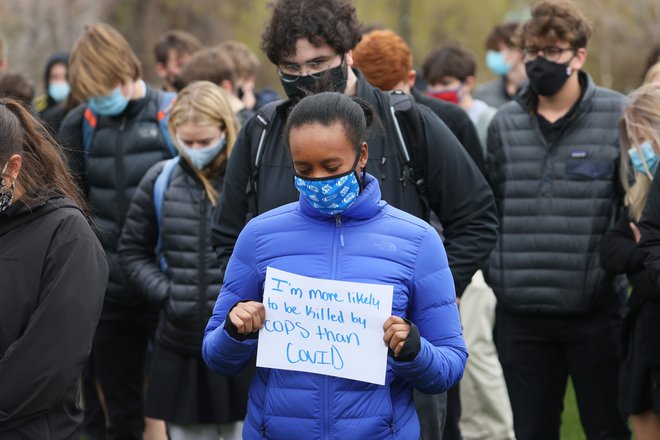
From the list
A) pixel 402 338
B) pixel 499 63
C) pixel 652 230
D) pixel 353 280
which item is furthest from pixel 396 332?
pixel 499 63

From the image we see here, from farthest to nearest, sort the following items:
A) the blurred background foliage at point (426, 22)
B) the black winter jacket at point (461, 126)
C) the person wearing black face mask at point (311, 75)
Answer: the blurred background foliage at point (426, 22), the black winter jacket at point (461, 126), the person wearing black face mask at point (311, 75)

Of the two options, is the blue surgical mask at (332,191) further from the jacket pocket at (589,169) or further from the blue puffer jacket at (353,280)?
the jacket pocket at (589,169)

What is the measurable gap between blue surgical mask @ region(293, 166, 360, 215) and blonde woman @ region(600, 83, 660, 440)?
7.39ft

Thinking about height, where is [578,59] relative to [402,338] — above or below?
above

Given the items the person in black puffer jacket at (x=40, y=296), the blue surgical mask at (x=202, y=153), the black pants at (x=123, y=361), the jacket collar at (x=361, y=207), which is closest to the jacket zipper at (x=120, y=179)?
the black pants at (x=123, y=361)

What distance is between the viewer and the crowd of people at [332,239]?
3820mm

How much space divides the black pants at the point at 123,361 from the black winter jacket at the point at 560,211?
2.28m

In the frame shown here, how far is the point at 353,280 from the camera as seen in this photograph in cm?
380

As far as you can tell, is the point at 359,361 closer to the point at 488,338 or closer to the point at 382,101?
the point at 382,101

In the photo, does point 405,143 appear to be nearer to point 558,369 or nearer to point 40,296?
point 40,296

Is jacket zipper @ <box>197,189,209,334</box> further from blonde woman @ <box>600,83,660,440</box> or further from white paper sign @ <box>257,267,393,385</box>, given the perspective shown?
white paper sign @ <box>257,267,393,385</box>

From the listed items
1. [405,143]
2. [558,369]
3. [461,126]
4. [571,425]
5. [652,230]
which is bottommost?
[571,425]

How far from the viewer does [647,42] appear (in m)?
34.7

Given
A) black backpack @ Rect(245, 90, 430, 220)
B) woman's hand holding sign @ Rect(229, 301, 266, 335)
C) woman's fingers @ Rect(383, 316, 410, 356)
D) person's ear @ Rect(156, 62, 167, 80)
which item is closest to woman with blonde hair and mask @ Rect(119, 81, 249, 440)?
black backpack @ Rect(245, 90, 430, 220)
